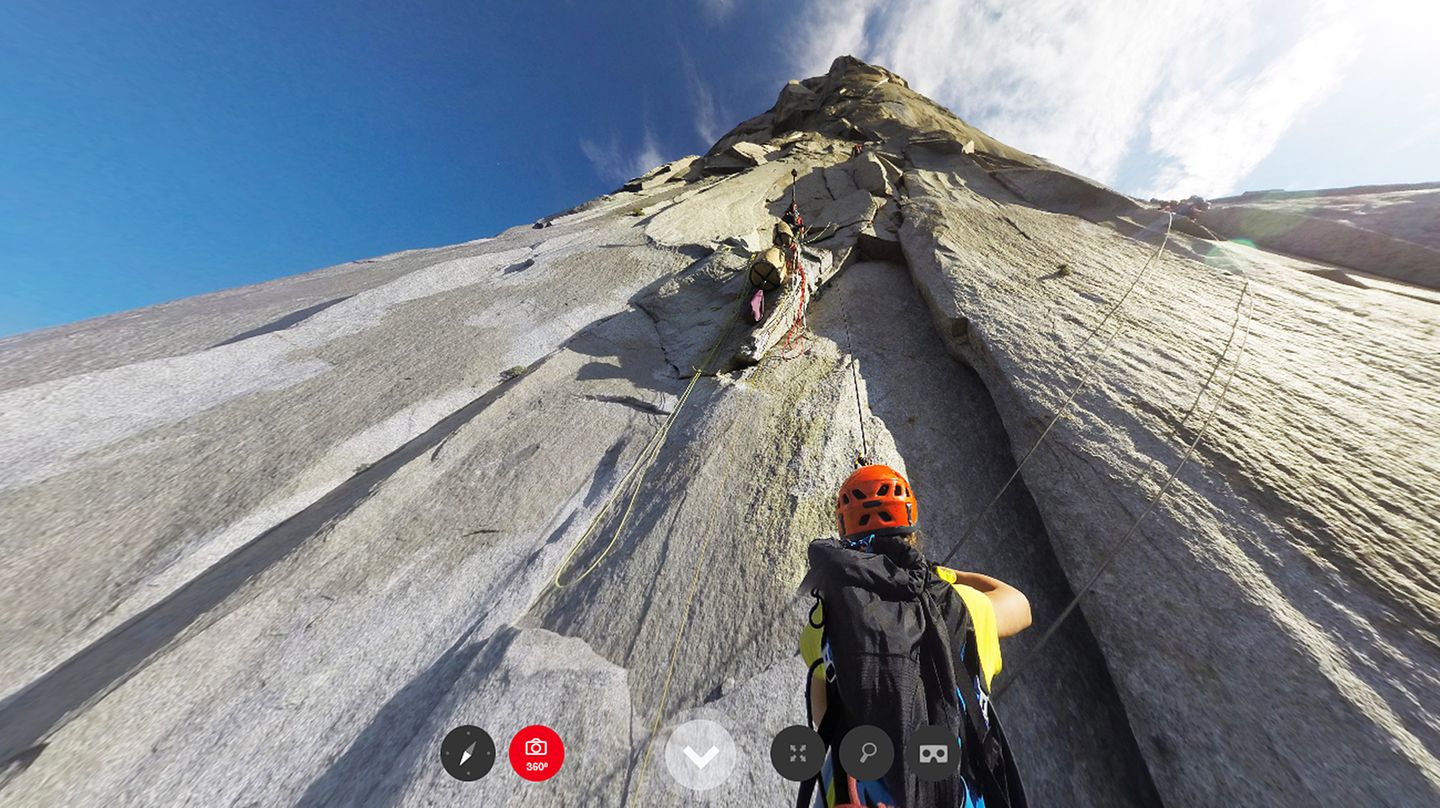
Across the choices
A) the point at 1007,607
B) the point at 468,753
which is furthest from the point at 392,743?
the point at 1007,607

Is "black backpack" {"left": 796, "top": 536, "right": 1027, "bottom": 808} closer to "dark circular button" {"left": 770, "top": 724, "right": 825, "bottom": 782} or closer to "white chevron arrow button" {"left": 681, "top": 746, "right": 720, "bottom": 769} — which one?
"dark circular button" {"left": 770, "top": 724, "right": 825, "bottom": 782}

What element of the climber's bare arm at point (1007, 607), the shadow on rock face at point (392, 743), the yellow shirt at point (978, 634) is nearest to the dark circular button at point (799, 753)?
the yellow shirt at point (978, 634)

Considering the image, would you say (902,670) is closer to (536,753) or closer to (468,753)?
(536,753)

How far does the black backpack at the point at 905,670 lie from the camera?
6.92 feet

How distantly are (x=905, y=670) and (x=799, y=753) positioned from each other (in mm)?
1021

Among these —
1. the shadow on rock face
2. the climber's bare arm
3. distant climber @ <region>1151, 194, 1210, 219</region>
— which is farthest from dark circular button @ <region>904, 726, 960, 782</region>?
distant climber @ <region>1151, 194, 1210, 219</region>

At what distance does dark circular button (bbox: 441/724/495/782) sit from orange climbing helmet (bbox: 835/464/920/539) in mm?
3082

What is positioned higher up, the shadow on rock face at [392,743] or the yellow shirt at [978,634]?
the yellow shirt at [978,634]

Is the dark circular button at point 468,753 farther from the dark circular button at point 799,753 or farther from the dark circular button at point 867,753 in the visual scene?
the dark circular button at point 867,753

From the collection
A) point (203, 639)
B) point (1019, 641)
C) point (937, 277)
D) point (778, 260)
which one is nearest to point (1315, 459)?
point (1019, 641)

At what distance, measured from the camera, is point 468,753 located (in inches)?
129

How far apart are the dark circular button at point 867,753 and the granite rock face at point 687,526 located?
5.67ft

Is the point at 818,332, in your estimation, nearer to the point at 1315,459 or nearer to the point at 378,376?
the point at 1315,459

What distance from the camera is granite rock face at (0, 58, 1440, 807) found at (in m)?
3.20
